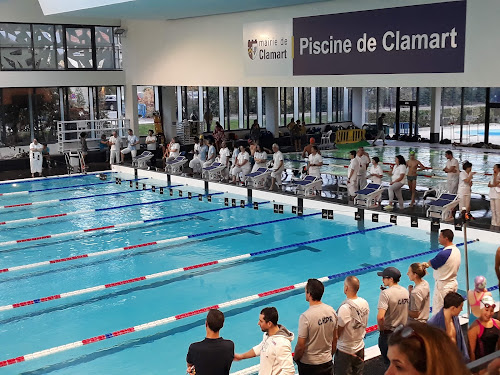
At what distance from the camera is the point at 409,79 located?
1252cm

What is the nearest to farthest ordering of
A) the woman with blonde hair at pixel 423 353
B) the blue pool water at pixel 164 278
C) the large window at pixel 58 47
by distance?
the woman with blonde hair at pixel 423 353
the blue pool water at pixel 164 278
the large window at pixel 58 47

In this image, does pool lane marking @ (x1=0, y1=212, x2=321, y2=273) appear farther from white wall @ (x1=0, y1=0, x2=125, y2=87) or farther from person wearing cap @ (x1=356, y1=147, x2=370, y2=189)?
white wall @ (x1=0, y1=0, x2=125, y2=87)

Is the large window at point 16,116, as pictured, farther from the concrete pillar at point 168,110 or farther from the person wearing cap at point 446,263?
the person wearing cap at point 446,263

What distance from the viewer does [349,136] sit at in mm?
27312

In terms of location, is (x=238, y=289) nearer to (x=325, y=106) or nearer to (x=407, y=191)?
(x=407, y=191)

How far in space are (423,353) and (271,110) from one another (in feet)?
78.5

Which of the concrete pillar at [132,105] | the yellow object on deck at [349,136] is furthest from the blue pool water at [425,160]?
the concrete pillar at [132,105]

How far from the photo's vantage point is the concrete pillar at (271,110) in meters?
25.0

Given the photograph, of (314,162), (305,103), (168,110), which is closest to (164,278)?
(314,162)

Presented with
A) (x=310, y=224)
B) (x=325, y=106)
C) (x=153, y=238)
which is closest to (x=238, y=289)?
(x=153, y=238)

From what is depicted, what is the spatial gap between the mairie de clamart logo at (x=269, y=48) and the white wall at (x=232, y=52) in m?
0.50

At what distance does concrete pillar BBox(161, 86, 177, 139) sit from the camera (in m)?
23.6

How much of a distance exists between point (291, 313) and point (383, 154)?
15961 mm

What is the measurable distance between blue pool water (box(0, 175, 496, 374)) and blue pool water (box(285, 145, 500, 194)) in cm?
473
